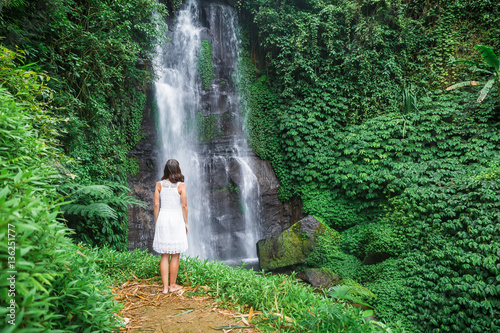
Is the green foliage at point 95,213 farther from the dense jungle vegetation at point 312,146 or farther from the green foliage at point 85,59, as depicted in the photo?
the green foliage at point 85,59

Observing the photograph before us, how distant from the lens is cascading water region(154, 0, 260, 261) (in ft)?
33.3

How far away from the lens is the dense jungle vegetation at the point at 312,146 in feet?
7.02

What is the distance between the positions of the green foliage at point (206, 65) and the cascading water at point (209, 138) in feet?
0.58

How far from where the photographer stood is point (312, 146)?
10609 mm

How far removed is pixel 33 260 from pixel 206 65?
11.7 m

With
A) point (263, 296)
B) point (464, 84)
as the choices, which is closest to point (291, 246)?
point (263, 296)

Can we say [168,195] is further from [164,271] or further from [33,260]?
[33,260]

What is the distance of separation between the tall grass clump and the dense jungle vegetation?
0.04 feet

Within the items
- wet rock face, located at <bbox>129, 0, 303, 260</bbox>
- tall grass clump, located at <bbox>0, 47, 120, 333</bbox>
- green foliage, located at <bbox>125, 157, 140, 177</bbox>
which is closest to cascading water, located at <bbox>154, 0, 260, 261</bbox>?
wet rock face, located at <bbox>129, 0, 303, 260</bbox>

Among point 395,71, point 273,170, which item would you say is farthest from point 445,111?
point 273,170

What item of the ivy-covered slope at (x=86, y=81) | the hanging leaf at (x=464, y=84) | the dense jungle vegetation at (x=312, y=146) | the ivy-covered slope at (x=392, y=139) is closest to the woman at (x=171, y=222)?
the dense jungle vegetation at (x=312, y=146)

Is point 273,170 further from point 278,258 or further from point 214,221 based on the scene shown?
point 278,258

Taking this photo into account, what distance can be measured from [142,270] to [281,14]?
11.3m

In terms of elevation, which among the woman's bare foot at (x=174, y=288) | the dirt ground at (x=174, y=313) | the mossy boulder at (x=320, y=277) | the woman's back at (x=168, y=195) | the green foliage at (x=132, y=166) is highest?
the green foliage at (x=132, y=166)
